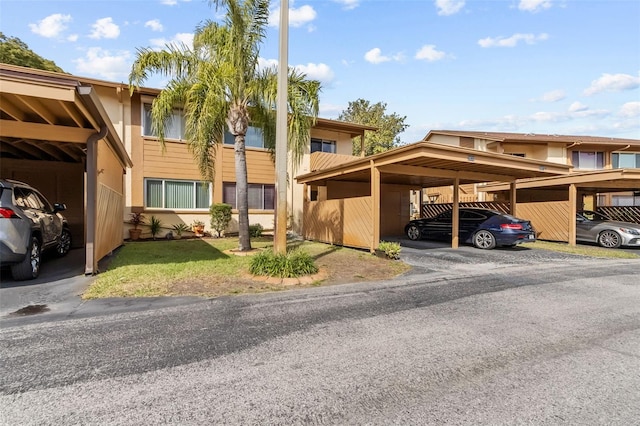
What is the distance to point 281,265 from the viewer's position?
23.4 feet

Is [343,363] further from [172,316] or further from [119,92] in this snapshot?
[119,92]

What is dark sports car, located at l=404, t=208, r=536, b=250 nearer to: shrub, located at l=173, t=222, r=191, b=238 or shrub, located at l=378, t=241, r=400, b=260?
shrub, located at l=378, t=241, r=400, b=260

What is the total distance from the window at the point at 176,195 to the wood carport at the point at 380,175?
4.53m

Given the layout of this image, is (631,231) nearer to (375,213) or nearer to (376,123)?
(375,213)

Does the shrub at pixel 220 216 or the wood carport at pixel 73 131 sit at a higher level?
the wood carport at pixel 73 131

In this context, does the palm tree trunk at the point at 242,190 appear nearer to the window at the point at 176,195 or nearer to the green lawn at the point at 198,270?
the green lawn at the point at 198,270

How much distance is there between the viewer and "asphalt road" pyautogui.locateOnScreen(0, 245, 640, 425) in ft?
8.14

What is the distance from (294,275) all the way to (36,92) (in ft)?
17.4

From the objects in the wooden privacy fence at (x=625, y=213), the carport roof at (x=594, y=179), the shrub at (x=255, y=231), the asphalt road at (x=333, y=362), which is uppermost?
the carport roof at (x=594, y=179)

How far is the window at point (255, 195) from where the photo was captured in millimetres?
15883

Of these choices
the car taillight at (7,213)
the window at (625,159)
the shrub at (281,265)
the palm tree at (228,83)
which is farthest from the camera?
the window at (625,159)

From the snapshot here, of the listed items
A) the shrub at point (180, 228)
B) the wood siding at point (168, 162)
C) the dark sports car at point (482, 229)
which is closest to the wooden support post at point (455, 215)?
the dark sports car at point (482, 229)

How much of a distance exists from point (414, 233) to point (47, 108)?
13.8m

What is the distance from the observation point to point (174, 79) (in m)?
10.1
